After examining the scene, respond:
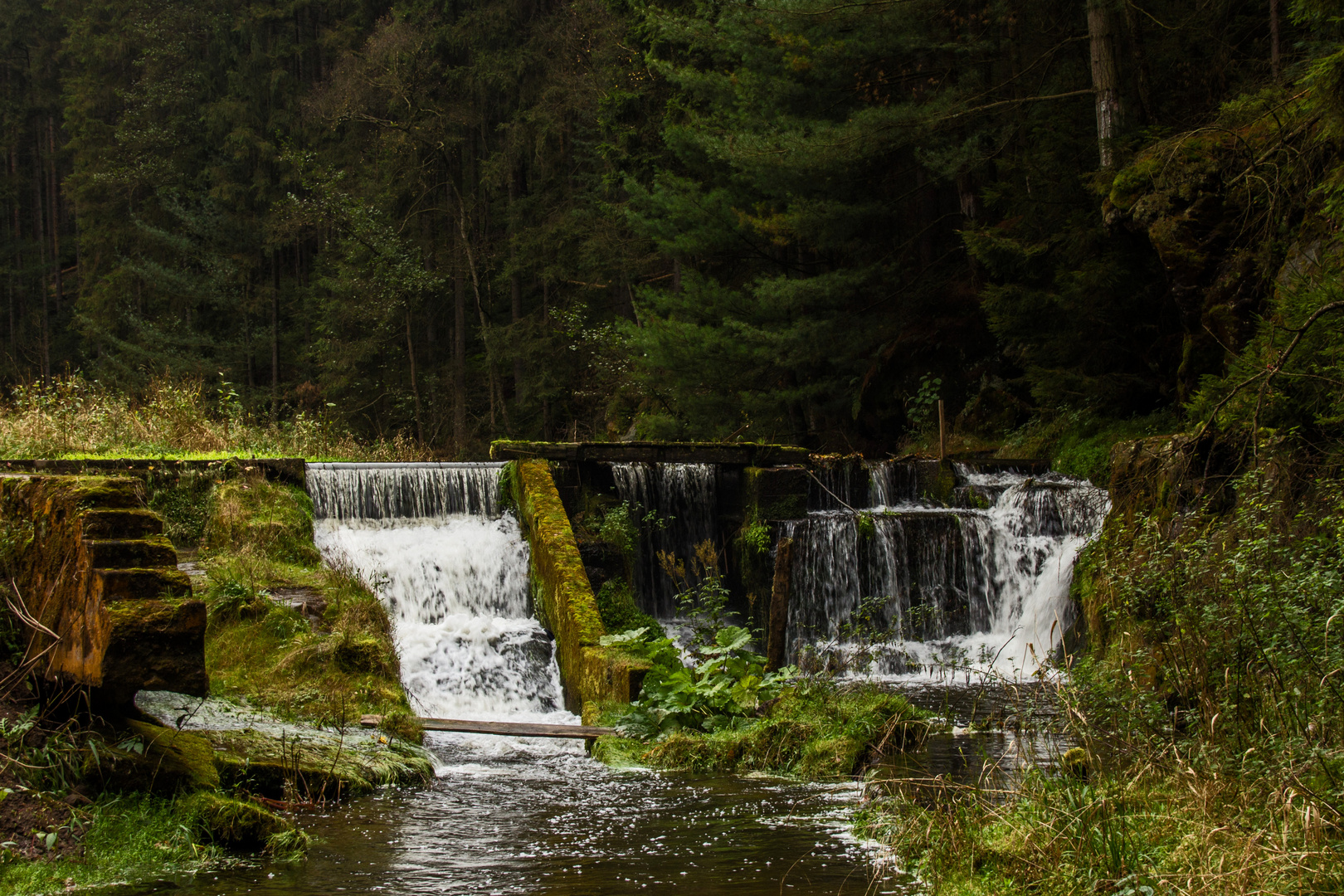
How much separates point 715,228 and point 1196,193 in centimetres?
877

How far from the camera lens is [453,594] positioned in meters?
10.6

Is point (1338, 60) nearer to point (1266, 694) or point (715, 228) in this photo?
point (1266, 694)

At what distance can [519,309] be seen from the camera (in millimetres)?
27297

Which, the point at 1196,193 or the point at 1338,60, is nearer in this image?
the point at 1338,60

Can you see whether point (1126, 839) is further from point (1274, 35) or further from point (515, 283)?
point (515, 283)

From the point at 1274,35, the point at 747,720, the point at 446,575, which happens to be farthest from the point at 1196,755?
the point at 1274,35

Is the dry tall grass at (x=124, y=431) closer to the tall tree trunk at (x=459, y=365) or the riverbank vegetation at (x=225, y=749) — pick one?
the riverbank vegetation at (x=225, y=749)

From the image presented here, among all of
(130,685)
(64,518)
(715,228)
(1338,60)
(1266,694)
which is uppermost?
(715,228)

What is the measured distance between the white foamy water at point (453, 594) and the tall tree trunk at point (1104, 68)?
29.5 feet

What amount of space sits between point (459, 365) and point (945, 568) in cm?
1773

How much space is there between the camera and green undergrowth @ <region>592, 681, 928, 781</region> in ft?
20.2

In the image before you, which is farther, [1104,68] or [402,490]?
[1104,68]

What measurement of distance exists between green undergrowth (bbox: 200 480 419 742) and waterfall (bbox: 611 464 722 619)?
4.05 m

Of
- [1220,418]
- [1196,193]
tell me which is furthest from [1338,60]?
[1196,193]
